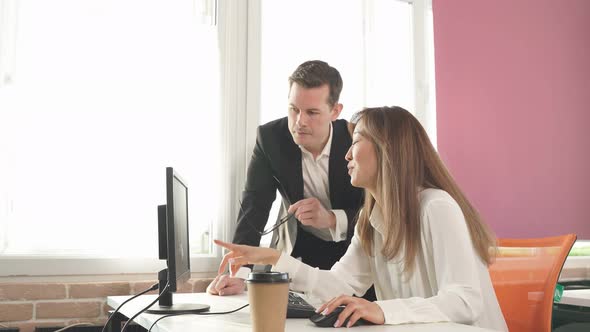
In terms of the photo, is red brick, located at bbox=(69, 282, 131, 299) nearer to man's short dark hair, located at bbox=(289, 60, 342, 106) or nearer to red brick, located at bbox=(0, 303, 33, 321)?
red brick, located at bbox=(0, 303, 33, 321)

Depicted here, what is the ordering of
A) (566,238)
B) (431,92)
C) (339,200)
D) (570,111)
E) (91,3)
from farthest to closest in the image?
1. (570,111)
2. (431,92)
3. (91,3)
4. (339,200)
5. (566,238)

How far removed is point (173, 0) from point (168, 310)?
1.79 metres

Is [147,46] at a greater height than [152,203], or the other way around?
[147,46]

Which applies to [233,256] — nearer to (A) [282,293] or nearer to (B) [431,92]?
(A) [282,293]

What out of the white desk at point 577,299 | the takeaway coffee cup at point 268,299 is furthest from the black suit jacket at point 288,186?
the takeaway coffee cup at point 268,299

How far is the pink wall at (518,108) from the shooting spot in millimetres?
3705

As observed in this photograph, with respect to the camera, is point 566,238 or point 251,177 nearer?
point 566,238

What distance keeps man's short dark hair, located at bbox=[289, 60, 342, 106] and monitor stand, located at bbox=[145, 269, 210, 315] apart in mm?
1069

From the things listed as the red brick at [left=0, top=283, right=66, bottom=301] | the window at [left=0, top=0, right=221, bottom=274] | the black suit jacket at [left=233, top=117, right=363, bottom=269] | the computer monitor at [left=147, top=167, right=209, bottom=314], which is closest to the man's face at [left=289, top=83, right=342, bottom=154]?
the black suit jacket at [left=233, top=117, right=363, bottom=269]

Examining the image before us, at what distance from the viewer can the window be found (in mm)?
2594

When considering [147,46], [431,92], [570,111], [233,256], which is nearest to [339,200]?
[233,256]

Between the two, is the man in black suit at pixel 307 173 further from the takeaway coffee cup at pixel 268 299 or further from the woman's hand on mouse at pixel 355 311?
the takeaway coffee cup at pixel 268 299

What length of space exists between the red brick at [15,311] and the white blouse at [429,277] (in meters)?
1.35

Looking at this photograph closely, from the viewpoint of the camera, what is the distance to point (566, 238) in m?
1.88
